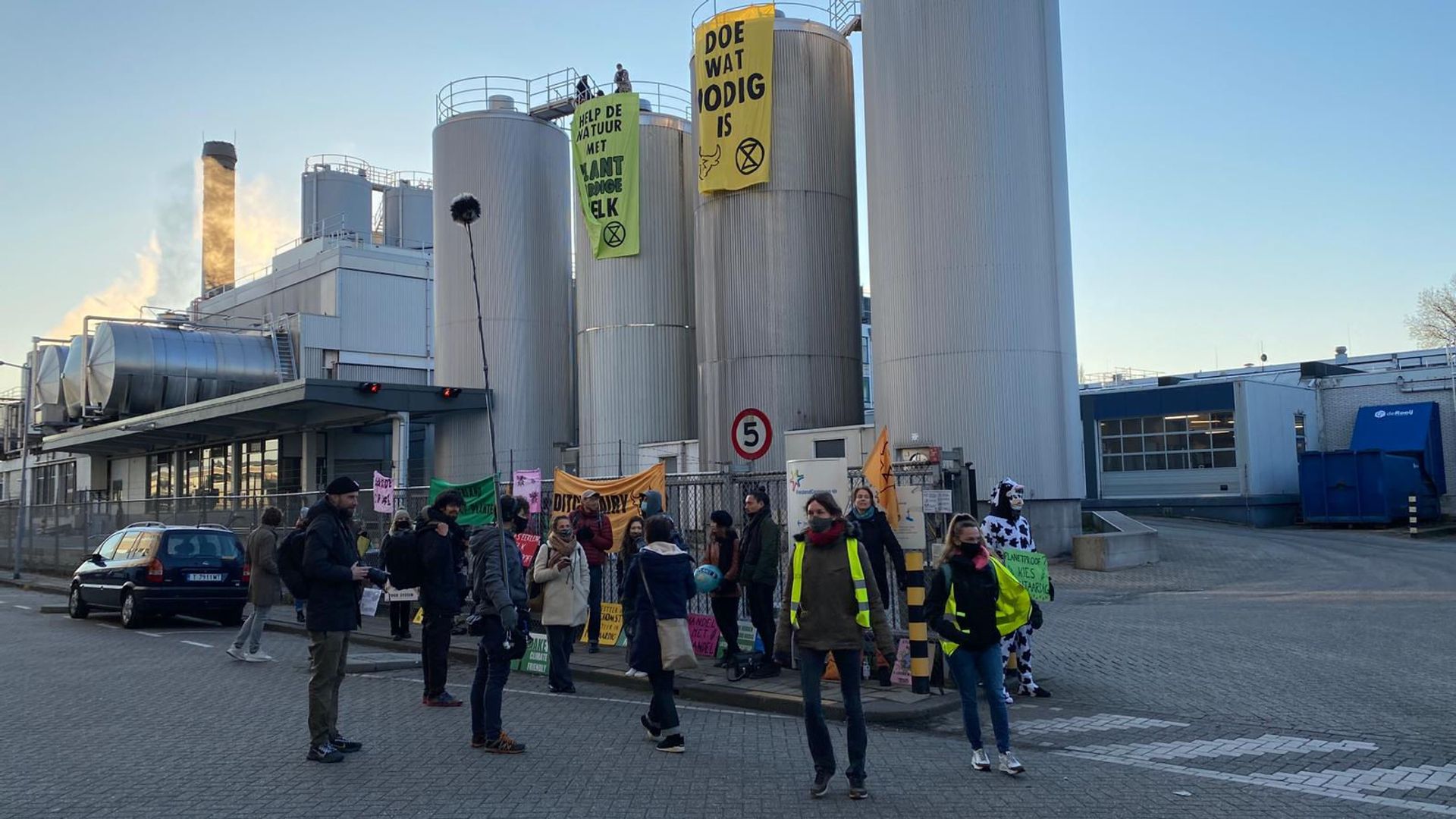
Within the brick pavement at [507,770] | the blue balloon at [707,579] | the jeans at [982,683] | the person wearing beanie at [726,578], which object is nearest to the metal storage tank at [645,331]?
the person wearing beanie at [726,578]

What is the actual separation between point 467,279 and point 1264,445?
92.9 feet

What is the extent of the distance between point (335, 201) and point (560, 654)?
4726 centimetres

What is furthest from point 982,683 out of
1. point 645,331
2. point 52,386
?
point 52,386

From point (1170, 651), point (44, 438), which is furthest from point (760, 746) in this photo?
point (44, 438)

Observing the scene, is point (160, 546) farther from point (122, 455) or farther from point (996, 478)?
point (122, 455)

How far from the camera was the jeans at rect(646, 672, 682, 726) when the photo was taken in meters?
8.33

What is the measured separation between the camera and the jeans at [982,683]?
24.8 feet

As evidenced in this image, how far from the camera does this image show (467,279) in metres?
35.2

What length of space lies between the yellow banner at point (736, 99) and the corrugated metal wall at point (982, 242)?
342cm

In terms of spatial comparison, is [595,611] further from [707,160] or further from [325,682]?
[707,160]

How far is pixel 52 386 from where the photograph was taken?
4275 centimetres

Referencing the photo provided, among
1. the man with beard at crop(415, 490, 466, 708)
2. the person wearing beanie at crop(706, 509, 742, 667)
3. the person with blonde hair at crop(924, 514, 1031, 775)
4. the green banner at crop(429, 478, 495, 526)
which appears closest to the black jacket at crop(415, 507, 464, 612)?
the man with beard at crop(415, 490, 466, 708)

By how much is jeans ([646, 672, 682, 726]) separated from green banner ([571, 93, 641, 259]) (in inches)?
967

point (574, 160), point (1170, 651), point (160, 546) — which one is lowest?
point (1170, 651)
